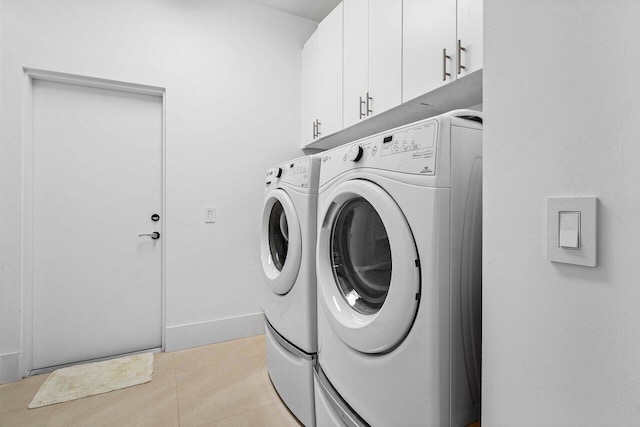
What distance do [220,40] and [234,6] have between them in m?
0.30

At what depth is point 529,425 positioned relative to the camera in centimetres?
59

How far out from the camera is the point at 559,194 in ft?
1.80

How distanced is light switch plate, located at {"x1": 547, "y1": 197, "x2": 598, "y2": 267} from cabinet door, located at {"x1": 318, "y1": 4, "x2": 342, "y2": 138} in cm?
160

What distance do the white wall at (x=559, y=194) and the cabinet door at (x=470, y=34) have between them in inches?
22.3

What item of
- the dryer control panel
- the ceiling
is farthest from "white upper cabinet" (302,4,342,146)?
the dryer control panel

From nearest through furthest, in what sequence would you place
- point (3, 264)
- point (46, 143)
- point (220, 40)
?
point (3, 264) → point (46, 143) → point (220, 40)

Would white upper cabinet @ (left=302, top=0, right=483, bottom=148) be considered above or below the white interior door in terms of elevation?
above

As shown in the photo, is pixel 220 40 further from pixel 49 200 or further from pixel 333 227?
pixel 333 227

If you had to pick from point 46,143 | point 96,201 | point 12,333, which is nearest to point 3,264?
point 12,333

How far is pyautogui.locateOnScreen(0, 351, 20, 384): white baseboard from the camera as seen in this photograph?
5.82 ft

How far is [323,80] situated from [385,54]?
708 millimetres

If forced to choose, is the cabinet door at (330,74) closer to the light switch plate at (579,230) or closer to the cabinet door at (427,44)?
the cabinet door at (427,44)

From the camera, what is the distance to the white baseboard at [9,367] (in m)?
1.77

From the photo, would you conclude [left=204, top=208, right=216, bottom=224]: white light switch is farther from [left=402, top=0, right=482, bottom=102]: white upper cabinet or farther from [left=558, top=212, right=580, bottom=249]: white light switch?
[left=558, top=212, right=580, bottom=249]: white light switch
